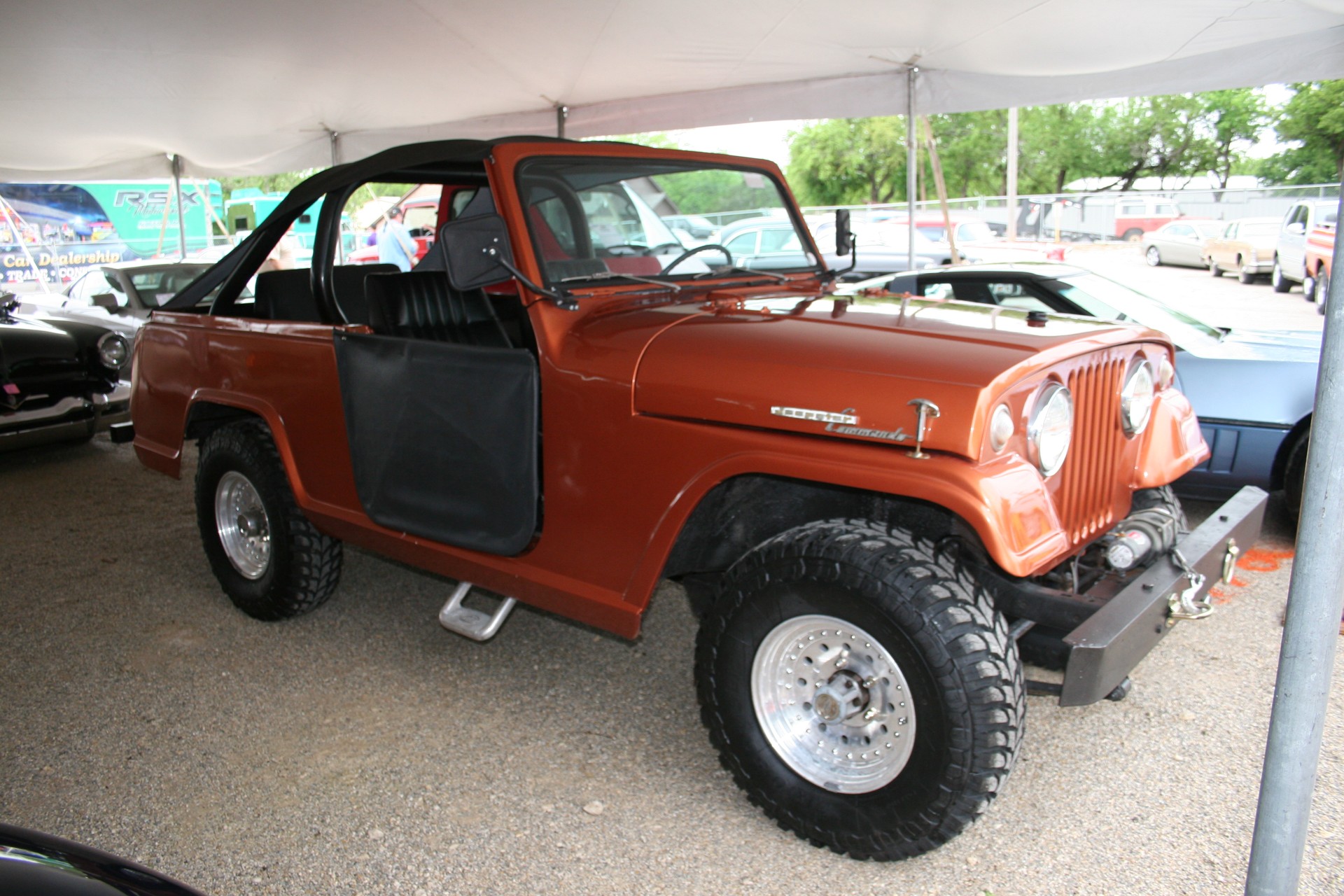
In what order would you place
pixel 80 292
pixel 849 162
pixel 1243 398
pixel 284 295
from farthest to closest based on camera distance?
pixel 849 162 < pixel 80 292 < pixel 1243 398 < pixel 284 295

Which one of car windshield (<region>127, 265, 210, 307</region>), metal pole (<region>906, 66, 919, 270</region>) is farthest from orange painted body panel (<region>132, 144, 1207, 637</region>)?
car windshield (<region>127, 265, 210, 307</region>)

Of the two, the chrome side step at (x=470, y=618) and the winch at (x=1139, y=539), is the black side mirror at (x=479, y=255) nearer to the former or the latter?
the chrome side step at (x=470, y=618)

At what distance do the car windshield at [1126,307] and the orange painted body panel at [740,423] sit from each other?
202cm

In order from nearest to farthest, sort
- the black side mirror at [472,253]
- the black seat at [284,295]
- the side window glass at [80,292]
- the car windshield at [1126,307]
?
1. the black side mirror at [472,253]
2. the black seat at [284,295]
3. the car windshield at [1126,307]
4. the side window glass at [80,292]

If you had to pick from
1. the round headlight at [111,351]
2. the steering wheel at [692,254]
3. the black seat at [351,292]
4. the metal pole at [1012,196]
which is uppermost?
the metal pole at [1012,196]

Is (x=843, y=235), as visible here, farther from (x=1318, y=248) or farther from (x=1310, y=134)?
(x=1310, y=134)

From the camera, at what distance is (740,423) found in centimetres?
244

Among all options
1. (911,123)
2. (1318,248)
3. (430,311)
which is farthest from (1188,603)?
(1318,248)

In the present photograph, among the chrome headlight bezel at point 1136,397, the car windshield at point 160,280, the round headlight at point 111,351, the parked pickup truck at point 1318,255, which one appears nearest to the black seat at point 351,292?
the chrome headlight bezel at point 1136,397

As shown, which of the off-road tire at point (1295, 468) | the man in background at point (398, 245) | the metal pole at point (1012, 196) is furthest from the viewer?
the metal pole at point (1012, 196)

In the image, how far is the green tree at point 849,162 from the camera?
35.8 meters

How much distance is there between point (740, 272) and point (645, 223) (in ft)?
1.35

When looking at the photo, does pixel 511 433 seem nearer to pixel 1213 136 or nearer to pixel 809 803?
pixel 809 803

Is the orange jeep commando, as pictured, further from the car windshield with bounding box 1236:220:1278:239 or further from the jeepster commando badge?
the car windshield with bounding box 1236:220:1278:239
